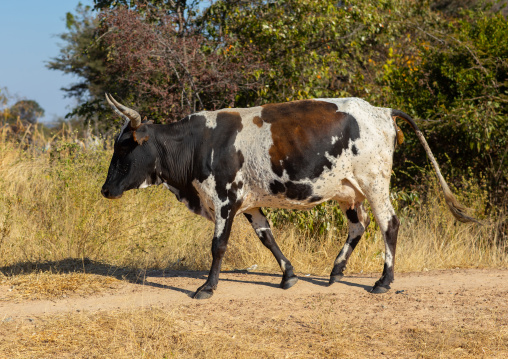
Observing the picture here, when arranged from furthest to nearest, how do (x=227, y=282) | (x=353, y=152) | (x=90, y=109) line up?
(x=90, y=109)
(x=227, y=282)
(x=353, y=152)

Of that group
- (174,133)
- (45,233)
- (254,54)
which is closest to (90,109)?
(254,54)

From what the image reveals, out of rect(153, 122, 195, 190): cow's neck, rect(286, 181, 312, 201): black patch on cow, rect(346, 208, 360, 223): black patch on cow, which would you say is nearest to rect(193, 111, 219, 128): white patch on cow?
rect(153, 122, 195, 190): cow's neck

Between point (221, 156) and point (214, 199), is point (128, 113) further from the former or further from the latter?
point (214, 199)

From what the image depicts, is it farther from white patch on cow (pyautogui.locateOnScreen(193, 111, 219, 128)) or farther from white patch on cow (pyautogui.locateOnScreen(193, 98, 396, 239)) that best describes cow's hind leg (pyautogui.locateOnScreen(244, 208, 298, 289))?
white patch on cow (pyautogui.locateOnScreen(193, 111, 219, 128))

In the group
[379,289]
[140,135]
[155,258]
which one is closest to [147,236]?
[155,258]

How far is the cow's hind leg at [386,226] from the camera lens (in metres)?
6.42

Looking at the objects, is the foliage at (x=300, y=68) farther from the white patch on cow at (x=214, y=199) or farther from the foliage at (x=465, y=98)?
the white patch on cow at (x=214, y=199)

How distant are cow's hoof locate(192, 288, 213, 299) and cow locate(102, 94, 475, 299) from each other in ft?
0.03

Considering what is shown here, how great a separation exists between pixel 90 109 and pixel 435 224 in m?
6.71

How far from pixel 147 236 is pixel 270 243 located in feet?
8.26

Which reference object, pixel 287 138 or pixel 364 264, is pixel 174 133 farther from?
pixel 364 264

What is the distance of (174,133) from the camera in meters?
6.63

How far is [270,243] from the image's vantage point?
6.83 metres

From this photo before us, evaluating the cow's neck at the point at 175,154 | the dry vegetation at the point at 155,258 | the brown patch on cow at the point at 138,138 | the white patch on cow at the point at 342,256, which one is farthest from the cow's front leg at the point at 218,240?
the white patch on cow at the point at 342,256
